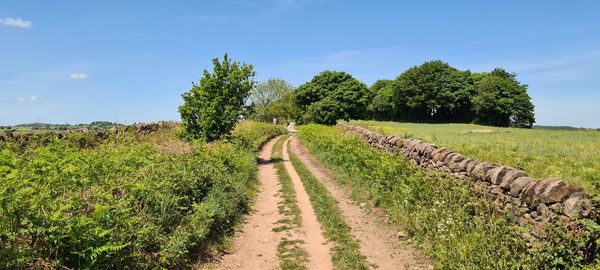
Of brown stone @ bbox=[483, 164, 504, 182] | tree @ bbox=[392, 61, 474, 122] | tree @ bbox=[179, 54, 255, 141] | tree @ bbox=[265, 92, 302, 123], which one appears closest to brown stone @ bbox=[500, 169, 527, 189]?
brown stone @ bbox=[483, 164, 504, 182]

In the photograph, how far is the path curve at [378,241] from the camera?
8.89 metres

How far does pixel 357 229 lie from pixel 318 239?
160 cm

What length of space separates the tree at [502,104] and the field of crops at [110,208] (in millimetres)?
72718

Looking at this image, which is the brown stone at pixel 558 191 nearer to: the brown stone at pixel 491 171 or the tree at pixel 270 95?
the brown stone at pixel 491 171

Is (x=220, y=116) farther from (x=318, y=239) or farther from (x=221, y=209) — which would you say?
(x=318, y=239)

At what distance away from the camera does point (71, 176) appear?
8172mm

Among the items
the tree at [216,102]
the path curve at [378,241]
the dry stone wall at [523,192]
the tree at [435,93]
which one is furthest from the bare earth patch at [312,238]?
the tree at [435,93]

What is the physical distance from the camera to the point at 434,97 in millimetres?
78812

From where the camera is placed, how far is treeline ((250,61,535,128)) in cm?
7119

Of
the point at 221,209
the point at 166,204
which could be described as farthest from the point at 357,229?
the point at 166,204

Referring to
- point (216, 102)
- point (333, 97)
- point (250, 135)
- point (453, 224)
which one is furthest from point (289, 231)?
point (333, 97)

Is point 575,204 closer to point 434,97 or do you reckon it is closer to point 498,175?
point 498,175

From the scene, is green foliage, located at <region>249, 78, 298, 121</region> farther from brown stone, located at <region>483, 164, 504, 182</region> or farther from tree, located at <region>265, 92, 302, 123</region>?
brown stone, located at <region>483, 164, 504, 182</region>

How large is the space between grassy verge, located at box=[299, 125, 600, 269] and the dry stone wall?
0.96ft
